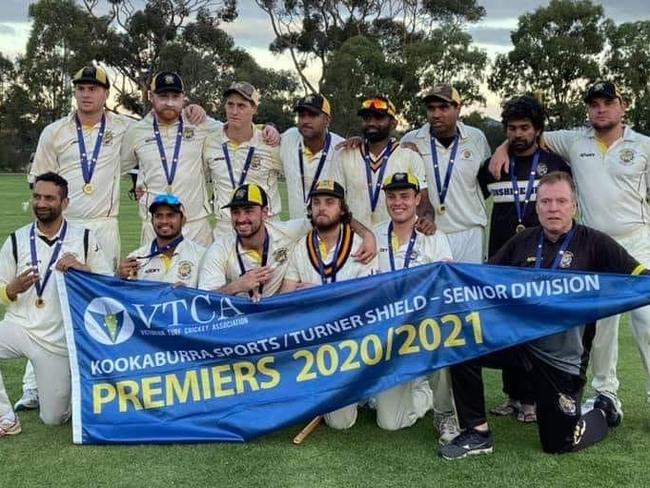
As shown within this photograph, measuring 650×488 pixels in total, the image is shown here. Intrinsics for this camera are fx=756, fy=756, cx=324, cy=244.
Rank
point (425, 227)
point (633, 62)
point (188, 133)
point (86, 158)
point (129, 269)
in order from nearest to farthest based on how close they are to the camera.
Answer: point (425, 227) → point (129, 269) → point (86, 158) → point (188, 133) → point (633, 62)

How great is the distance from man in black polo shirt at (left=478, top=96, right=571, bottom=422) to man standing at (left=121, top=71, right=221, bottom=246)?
9.39ft

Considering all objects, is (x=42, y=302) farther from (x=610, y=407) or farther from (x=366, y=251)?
(x=610, y=407)

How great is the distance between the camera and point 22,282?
5.90 m

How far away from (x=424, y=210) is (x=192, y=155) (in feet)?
7.53

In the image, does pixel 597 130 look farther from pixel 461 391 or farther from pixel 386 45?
pixel 386 45

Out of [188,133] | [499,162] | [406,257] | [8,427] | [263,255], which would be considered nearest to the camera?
[8,427]

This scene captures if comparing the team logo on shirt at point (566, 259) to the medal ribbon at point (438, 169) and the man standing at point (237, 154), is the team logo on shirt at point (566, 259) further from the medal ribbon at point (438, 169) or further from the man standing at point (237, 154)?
the man standing at point (237, 154)

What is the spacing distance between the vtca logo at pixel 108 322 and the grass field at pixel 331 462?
67cm

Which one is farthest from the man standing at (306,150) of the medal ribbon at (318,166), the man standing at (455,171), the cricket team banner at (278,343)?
the cricket team banner at (278,343)

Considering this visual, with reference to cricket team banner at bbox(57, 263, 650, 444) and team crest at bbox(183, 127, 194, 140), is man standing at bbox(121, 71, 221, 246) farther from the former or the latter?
cricket team banner at bbox(57, 263, 650, 444)

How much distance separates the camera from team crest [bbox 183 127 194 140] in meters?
7.33

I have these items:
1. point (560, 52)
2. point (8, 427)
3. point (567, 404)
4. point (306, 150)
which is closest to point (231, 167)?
point (306, 150)

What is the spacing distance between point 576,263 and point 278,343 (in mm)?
2238

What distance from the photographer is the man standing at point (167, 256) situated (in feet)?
20.8
